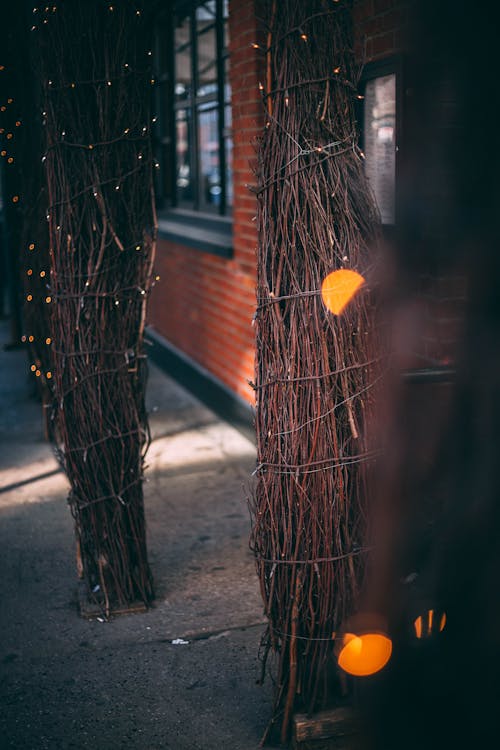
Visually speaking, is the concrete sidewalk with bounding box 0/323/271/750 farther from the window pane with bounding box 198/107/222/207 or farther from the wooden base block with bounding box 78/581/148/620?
the window pane with bounding box 198/107/222/207

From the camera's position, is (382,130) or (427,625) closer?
(427,625)

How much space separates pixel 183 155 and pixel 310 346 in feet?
26.1

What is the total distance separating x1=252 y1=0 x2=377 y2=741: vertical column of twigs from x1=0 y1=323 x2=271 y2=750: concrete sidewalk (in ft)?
1.72

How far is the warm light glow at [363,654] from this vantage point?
2.79 m

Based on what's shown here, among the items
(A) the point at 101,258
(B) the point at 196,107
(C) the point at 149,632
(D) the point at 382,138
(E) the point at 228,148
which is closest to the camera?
(A) the point at 101,258

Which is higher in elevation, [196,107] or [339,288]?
[196,107]

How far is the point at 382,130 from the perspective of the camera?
4.25 m

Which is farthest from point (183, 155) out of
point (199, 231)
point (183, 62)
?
point (199, 231)

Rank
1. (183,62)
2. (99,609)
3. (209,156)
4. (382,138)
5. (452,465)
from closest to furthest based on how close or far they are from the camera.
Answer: (452,465) < (99,609) < (382,138) < (209,156) < (183,62)

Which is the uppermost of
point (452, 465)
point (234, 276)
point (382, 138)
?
point (382, 138)

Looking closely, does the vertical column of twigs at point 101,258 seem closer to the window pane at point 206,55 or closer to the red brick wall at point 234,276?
the red brick wall at point 234,276

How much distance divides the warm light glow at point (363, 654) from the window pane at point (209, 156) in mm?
5477

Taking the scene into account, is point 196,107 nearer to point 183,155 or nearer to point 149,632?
point 183,155

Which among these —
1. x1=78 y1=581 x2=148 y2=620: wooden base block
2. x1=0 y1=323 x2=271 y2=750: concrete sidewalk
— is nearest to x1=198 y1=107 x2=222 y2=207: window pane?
x1=0 y1=323 x2=271 y2=750: concrete sidewalk
